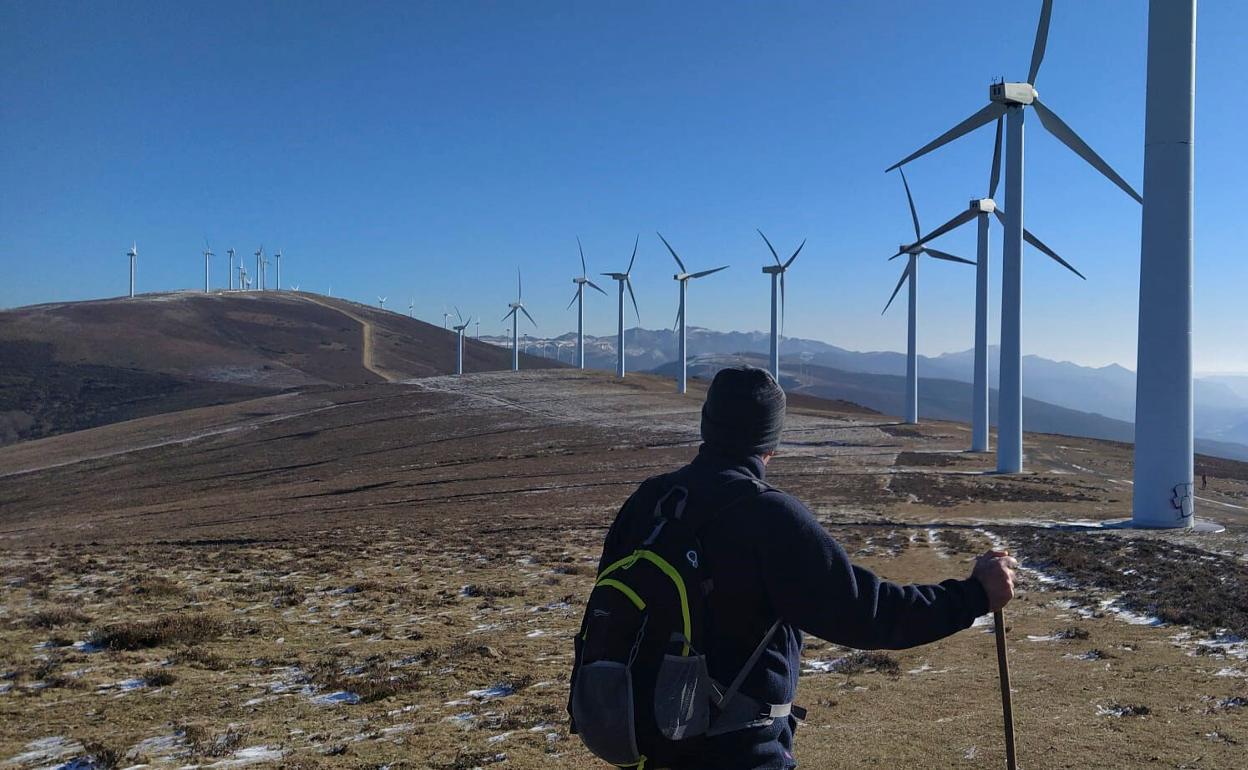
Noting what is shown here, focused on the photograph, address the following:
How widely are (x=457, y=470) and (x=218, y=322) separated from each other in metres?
133

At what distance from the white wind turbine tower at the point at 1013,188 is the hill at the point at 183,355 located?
10009 centimetres

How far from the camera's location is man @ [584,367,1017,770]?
324cm

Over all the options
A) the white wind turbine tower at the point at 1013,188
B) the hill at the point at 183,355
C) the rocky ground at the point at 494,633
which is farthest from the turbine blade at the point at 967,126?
the hill at the point at 183,355

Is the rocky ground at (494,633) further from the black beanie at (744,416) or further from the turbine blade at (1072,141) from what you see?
the turbine blade at (1072,141)

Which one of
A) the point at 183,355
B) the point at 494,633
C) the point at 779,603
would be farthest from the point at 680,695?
the point at 183,355

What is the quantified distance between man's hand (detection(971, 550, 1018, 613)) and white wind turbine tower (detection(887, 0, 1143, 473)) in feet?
118

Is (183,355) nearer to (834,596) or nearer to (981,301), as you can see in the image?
(981,301)

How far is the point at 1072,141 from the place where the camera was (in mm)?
36156

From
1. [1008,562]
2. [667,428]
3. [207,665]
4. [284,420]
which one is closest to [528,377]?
[284,420]

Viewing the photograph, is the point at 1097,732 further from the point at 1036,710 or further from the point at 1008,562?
the point at 1008,562

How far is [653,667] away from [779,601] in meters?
0.51

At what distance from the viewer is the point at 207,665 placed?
1145cm

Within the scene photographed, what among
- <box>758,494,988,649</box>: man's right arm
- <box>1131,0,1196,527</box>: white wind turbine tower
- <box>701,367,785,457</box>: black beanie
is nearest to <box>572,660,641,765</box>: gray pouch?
<box>758,494,988,649</box>: man's right arm

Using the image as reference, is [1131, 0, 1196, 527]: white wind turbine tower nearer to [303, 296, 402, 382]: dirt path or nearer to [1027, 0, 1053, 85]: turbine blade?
[1027, 0, 1053, 85]: turbine blade
